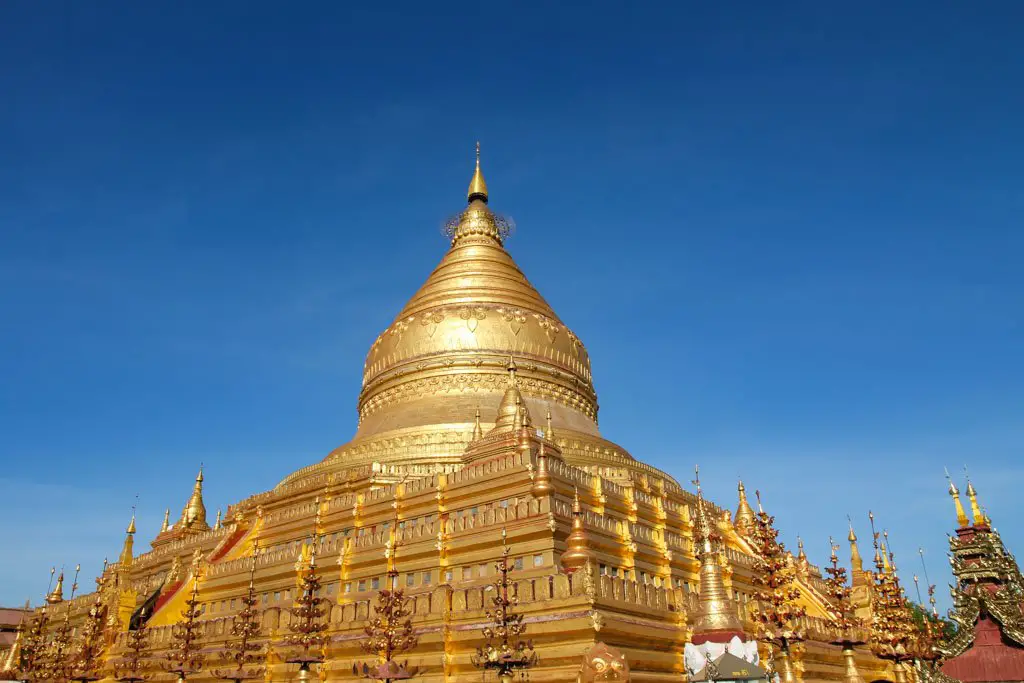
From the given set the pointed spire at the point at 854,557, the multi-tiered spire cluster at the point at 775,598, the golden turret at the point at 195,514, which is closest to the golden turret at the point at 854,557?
the pointed spire at the point at 854,557

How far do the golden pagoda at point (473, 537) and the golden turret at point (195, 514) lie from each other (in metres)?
0.90

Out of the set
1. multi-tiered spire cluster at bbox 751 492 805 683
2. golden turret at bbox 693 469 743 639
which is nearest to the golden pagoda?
golden turret at bbox 693 469 743 639

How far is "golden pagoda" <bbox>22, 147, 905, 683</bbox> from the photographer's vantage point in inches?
628

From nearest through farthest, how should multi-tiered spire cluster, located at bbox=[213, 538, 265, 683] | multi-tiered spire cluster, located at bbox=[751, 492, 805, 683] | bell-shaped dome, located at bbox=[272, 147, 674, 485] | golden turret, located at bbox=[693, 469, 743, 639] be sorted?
golden turret, located at bbox=[693, 469, 743, 639] < multi-tiered spire cluster, located at bbox=[751, 492, 805, 683] < multi-tiered spire cluster, located at bbox=[213, 538, 265, 683] < bell-shaped dome, located at bbox=[272, 147, 674, 485]

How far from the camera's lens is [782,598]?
13.7 metres

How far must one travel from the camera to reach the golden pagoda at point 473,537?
628 inches

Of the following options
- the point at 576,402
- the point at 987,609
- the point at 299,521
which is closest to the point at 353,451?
the point at 299,521

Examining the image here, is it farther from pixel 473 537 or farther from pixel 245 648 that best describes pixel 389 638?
pixel 245 648

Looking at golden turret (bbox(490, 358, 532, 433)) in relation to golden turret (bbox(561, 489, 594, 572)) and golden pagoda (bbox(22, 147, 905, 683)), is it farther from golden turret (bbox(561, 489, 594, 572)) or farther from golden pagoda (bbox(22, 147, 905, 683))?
golden turret (bbox(561, 489, 594, 572))

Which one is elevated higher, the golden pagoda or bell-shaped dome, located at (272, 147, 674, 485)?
bell-shaped dome, located at (272, 147, 674, 485)

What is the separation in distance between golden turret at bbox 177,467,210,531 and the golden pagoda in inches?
35.4

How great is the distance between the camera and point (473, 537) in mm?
19359

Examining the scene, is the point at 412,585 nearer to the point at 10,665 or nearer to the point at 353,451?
the point at 353,451

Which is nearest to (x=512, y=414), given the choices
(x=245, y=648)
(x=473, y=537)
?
(x=473, y=537)
